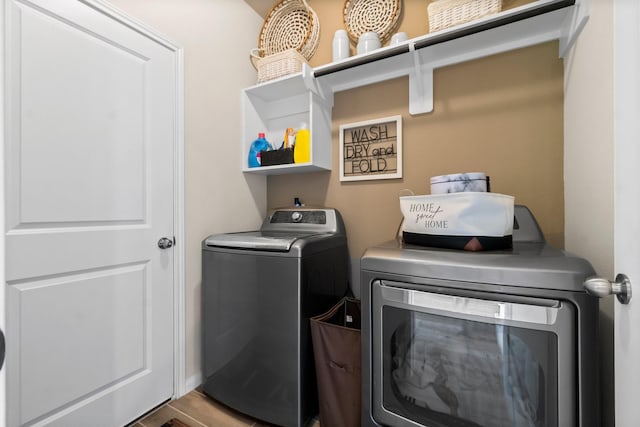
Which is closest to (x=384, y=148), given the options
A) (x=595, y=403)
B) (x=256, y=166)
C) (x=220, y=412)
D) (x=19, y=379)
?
(x=256, y=166)

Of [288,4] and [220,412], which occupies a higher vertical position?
[288,4]

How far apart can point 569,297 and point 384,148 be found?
1.25 metres

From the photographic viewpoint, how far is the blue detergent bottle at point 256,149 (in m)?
1.98

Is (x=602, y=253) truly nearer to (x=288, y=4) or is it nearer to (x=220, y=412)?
(x=220, y=412)

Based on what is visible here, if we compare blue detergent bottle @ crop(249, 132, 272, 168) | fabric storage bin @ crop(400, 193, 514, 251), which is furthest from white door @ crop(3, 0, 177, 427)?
fabric storage bin @ crop(400, 193, 514, 251)

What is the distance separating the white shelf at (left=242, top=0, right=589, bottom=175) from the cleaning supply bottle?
4 cm

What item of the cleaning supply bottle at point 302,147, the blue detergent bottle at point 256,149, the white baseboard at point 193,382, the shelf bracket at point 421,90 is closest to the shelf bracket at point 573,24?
the shelf bracket at point 421,90

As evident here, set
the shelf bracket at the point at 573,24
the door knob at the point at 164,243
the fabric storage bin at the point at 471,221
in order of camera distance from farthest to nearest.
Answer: the door knob at the point at 164,243
the shelf bracket at the point at 573,24
the fabric storage bin at the point at 471,221

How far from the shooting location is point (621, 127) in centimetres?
58

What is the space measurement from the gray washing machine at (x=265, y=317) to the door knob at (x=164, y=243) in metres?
0.18

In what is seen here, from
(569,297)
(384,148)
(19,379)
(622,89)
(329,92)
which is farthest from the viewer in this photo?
(329,92)

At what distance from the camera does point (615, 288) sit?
57 cm

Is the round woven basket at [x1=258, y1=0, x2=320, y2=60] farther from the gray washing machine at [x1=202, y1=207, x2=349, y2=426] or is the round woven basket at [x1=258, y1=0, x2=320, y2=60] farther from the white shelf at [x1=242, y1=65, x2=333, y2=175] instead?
the gray washing machine at [x1=202, y1=207, x2=349, y2=426]

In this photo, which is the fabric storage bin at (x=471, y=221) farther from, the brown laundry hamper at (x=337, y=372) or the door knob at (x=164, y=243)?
the door knob at (x=164, y=243)
